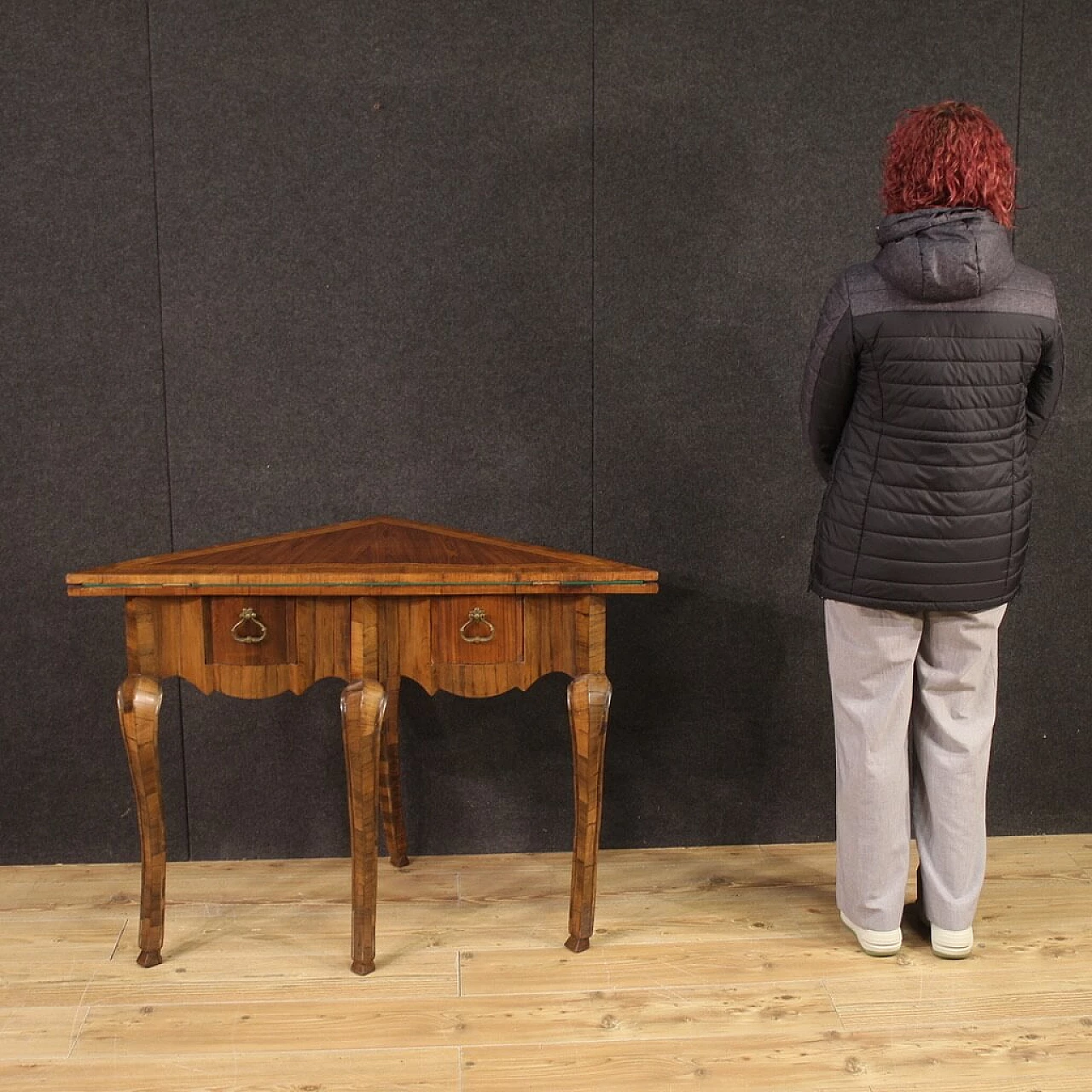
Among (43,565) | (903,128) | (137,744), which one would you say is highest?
(903,128)

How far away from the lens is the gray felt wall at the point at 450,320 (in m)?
2.77

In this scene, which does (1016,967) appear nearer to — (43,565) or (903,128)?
(903,128)

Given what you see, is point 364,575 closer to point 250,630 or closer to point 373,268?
point 250,630

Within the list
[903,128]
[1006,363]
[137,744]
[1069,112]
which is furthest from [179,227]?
[1069,112]

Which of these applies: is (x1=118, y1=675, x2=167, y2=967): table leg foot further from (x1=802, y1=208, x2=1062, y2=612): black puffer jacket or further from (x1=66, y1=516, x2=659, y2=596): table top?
(x1=802, y1=208, x2=1062, y2=612): black puffer jacket

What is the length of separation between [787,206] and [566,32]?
660mm

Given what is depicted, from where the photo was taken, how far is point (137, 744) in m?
2.34

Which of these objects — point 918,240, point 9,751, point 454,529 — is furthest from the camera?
point 9,751

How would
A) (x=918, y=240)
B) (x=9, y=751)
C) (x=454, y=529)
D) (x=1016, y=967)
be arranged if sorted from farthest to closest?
1. (x=9, y=751)
2. (x=454, y=529)
3. (x=1016, y=967)
4. (x=918, y=240)

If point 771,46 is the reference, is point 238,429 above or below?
below

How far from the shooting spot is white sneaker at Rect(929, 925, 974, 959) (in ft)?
8.05

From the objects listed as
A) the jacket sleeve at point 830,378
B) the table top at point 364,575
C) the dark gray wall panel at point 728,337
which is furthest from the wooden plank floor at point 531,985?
the jacket sleeve at point 830,378

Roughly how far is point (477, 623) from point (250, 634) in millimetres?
439

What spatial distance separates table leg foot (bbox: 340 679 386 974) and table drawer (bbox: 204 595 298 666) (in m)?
0.16
